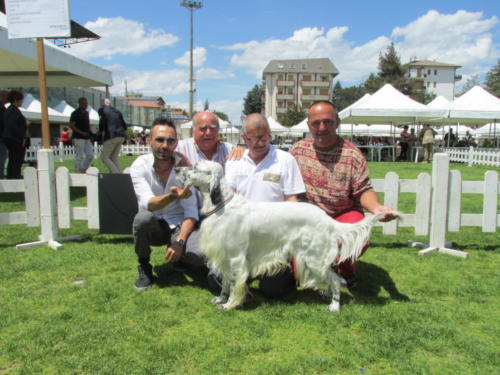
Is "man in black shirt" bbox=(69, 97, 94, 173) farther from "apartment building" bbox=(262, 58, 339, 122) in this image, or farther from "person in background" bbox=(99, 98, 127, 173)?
"apartment building" bbox=(262, 58, 339, 122)

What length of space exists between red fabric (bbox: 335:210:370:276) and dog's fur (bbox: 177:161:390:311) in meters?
0.36

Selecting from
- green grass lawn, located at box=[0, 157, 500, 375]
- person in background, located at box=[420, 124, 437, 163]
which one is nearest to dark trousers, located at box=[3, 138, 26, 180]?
green grass lawn, located at box=[0, 157, 500, 375]

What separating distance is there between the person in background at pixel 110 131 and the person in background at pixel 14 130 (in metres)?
2.02

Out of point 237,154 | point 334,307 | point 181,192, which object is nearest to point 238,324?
point 334,307

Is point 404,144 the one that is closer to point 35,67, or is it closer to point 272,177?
point 35,67

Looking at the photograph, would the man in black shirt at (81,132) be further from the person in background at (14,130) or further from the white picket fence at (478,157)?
the white picket fence at (478,157)

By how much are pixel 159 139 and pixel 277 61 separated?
348ft

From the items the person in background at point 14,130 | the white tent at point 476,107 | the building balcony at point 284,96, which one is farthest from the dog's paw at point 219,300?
the building balcony at point 284,96

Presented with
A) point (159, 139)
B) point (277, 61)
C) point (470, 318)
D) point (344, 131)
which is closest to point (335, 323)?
point (470, 318)

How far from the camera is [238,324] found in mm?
3125

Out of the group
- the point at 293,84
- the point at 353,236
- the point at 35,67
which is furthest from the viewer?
the point at 293,84

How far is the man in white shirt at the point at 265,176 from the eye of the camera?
11.8 feet

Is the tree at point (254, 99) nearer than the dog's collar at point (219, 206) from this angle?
No

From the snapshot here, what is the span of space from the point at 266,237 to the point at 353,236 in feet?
2.51
